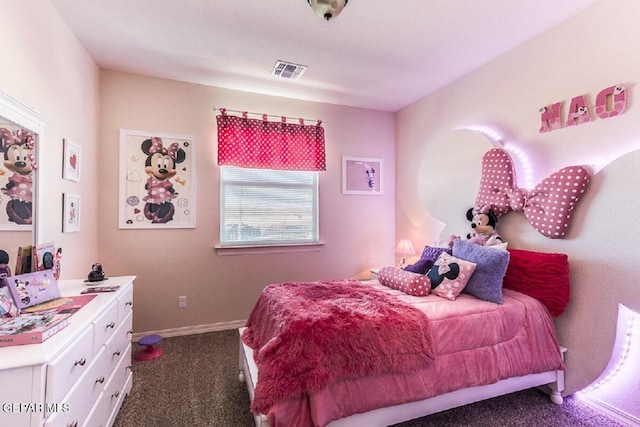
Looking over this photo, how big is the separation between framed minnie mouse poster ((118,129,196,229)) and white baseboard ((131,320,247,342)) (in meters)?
1.06

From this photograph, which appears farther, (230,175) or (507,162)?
(230,175)

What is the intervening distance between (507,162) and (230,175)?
2650mm

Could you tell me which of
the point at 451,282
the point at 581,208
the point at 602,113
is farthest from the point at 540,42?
the point at 451,282

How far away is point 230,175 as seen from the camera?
3180 millimetres

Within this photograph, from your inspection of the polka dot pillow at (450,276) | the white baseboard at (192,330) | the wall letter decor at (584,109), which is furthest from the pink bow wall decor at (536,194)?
the white baseboard at (192,330)

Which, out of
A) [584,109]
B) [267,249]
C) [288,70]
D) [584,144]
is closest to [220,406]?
[267,249]

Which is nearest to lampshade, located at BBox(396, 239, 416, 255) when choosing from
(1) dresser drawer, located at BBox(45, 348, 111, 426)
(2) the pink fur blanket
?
(2) the pink fur blanket

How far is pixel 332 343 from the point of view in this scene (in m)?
1.44

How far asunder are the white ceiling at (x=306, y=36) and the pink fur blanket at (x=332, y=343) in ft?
6.41

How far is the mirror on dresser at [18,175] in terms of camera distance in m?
1.43

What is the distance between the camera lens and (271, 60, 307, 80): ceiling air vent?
266cm

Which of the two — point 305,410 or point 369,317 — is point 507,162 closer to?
point 369,317

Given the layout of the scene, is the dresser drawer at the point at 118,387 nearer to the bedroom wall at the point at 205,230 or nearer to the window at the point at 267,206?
→ the bedroom wall at the point at 205,230

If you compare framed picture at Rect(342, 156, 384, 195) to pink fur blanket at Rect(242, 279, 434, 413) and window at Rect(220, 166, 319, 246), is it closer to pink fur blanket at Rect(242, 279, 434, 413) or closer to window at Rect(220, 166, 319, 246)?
window at Rect(220, 166, 319, 246)
